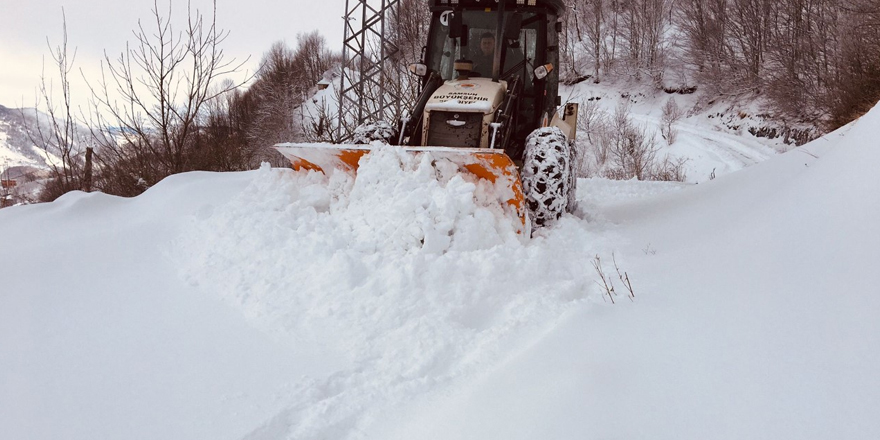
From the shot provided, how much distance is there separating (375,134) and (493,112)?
41.4 inches

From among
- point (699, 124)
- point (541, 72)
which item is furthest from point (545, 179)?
point (699, 124)

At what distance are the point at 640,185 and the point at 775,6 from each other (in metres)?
21.8

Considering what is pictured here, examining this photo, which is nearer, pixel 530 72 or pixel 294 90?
pixel 530 72

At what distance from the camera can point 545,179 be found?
428cm

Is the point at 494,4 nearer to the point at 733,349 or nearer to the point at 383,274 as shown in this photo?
the point at 383,274

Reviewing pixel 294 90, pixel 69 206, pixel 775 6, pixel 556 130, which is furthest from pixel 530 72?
pixel 294 90

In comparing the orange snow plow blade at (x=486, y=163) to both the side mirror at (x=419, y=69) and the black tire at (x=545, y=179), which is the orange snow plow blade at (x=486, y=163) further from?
the side mirror at (x=419, y=69)

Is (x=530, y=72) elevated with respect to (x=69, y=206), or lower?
elevated

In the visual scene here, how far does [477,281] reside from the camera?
3270 mm

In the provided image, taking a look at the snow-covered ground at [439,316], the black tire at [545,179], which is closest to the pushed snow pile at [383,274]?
the snow-covered ground at [439,316]

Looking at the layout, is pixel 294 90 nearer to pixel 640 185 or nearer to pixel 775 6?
pixel 775 6

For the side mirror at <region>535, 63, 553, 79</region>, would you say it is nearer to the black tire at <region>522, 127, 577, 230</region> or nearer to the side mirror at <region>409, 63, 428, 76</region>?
the black tire at <region>522, 127, 577, 230</region>

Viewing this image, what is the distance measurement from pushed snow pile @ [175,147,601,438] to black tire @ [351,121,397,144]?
57cm

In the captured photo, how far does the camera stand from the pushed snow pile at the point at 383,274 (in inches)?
100
